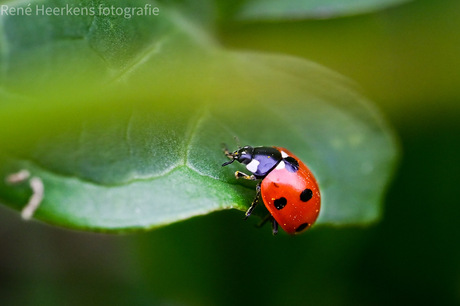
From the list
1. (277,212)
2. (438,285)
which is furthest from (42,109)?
(438,285)

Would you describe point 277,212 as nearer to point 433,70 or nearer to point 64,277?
point 433,70

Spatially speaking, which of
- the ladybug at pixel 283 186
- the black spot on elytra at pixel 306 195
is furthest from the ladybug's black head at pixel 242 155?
the black spot on elytra at pixel 306 195

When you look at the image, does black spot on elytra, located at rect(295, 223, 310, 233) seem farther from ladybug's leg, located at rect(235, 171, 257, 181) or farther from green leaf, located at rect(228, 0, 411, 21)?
green leaf, located at rect(228, 0, 411, 21)

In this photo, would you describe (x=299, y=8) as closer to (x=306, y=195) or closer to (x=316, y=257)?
(x=306, y=195)

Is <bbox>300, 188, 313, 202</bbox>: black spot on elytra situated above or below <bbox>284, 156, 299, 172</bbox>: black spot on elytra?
below

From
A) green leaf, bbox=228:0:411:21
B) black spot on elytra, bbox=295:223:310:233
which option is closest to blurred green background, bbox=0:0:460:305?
green leaf, bbox=228:0:411:21

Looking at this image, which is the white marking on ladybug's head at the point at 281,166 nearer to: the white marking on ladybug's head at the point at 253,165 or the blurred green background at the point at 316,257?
the white marking on ladybug's head at the point at 253,165

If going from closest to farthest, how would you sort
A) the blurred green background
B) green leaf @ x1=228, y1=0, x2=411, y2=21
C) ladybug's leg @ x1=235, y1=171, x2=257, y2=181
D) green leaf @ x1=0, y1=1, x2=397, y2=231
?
1. green leaf @ x1=0, y1=1, x2=397, y2=231
2. ladybug's leg @ x1=235, y1=171, x2=257, y2=181
3. green leaf @ x1=228, y1=0, x2=411, y2=21
4. the blurred green background
